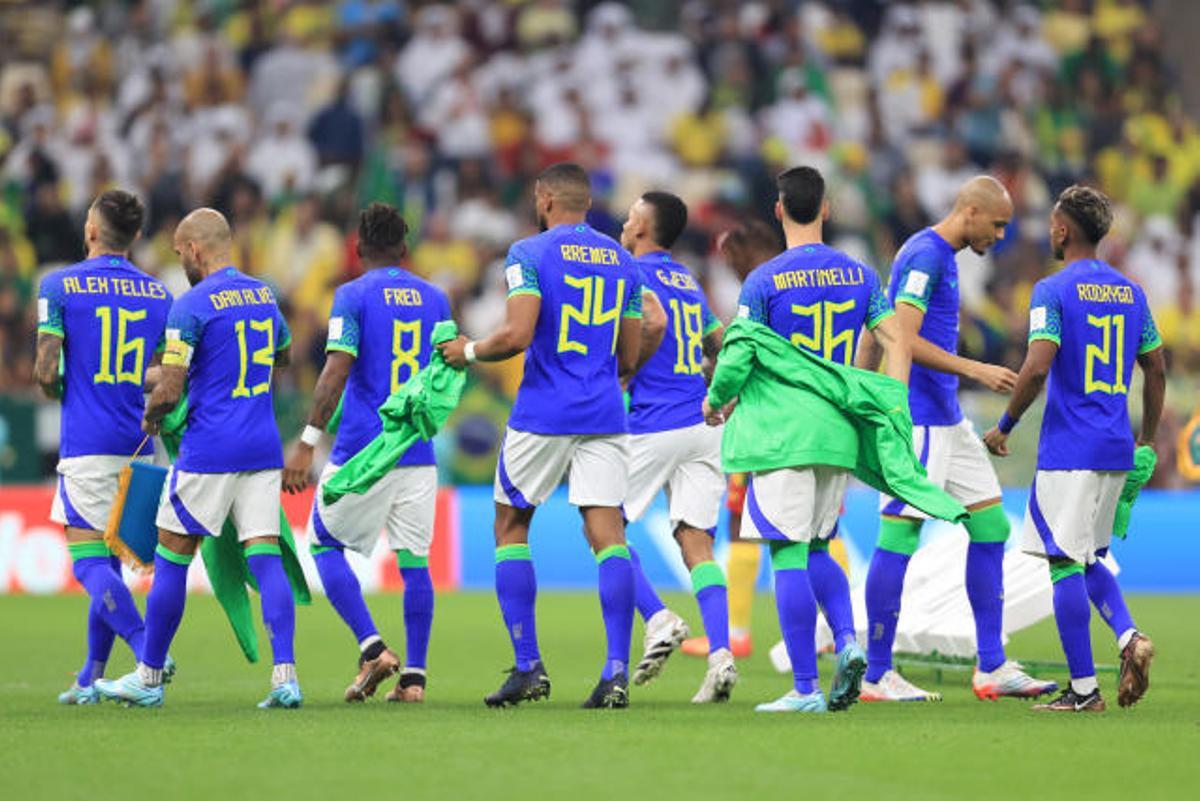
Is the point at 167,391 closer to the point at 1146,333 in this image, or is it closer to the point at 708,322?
the point at 708,322

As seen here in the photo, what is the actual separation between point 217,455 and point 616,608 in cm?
194

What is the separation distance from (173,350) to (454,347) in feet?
4.13

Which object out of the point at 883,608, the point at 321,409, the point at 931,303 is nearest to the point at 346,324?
the point at 321,409

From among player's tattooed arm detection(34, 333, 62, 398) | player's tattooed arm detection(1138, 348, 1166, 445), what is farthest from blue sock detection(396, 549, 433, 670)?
player's tattooed arm detection(1138, 348, 1166, 445)

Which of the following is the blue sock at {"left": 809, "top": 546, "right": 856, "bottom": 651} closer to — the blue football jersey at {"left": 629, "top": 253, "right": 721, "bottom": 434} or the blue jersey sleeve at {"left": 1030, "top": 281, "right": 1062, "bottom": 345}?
the blue jersey sleeve at {"left": 1030, "top": 281, "right": 1062, "bottom": 345}

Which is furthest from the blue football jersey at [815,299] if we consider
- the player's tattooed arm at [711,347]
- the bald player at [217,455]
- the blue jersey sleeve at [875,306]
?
the bald player at [217,455]

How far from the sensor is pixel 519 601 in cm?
1001

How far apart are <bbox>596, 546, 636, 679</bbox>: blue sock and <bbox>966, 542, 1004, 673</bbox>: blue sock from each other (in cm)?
199

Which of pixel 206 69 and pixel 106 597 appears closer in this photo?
pixel 106 597

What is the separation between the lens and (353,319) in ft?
35.4

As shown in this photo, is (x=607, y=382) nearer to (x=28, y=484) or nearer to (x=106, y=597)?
(x=106, y=597)

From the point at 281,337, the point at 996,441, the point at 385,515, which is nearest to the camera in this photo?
the point at 996,441

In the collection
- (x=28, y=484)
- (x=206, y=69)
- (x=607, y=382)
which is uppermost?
(x=206, y=69)

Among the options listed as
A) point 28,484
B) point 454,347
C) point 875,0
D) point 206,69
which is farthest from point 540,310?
point 875,0
